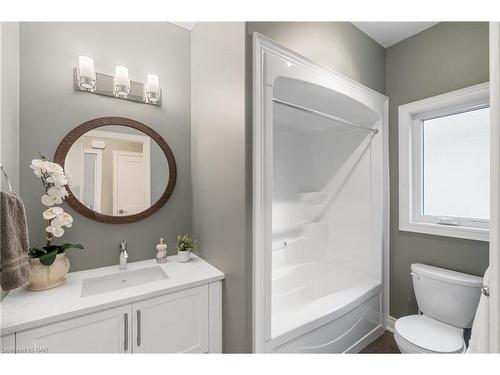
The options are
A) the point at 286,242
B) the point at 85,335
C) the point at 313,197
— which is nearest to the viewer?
the point at 85,335

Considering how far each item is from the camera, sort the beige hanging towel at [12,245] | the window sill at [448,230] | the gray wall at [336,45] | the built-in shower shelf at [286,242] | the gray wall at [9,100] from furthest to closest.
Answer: the built-in shower shelf at [286,242] < the window sill at [448,230] < the gray wall at [336,45] < the gray wall at [9,100] < the beige hanging towel at [12,245]

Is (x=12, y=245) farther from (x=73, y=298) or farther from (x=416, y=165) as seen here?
(x=416, y=165)

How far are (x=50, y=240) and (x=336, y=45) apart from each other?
2.16 meters

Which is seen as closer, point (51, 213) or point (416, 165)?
point (51, 213)

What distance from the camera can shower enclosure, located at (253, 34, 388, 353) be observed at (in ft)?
4.00

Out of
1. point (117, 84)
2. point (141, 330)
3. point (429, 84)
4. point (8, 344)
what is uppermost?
point (429, 84)

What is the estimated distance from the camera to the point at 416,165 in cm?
191

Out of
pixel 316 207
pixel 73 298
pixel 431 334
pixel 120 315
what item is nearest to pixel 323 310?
pixel 431 334

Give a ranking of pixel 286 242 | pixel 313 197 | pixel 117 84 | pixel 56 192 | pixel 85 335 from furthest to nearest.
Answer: pixel 313 197
pixel 286 242
pixel 117 84
pixel 56 192
pixel 85 335

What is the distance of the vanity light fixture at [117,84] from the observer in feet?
4.53

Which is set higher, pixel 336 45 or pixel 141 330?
pixel 336 45

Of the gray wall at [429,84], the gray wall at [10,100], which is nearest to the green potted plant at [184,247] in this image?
the gray wall at [10,100]

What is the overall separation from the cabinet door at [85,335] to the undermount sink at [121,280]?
299 millimetres

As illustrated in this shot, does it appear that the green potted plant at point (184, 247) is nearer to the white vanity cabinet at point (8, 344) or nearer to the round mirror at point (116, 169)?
the round mirror at point (116, 169)
